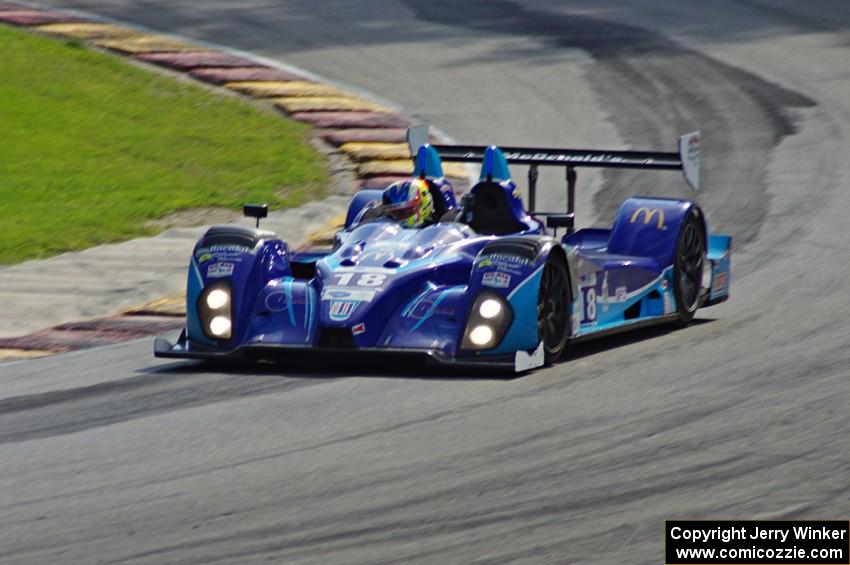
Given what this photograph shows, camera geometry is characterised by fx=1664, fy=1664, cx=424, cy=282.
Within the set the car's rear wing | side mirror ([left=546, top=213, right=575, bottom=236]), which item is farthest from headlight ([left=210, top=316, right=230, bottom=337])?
the car's rear wing

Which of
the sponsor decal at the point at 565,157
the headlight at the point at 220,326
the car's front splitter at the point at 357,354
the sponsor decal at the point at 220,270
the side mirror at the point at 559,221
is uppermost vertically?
the sponsor decal at the point at 565,157

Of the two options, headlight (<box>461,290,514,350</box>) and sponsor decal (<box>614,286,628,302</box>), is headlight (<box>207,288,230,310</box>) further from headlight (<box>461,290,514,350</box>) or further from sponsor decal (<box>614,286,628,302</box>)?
sponsor decal (<box>614,286,628,302</box>)

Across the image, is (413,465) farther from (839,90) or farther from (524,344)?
(839,90)

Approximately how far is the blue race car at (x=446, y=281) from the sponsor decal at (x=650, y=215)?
0.04 feet

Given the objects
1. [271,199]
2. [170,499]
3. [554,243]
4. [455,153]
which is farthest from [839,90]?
[170,499]

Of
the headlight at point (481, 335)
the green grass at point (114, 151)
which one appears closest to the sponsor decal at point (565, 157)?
the headlight at point (481, 335)

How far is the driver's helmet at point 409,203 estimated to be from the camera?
11203mm

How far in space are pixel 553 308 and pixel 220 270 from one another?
A: 213 centimetres

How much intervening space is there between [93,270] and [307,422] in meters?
5.79

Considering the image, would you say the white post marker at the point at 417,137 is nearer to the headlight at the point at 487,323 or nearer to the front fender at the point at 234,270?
the front fender at the point at 234,270

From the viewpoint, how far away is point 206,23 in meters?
24.5

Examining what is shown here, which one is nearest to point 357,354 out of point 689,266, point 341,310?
point 341,310

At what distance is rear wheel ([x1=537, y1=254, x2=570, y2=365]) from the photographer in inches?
400

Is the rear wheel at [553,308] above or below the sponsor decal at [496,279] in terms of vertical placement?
below
